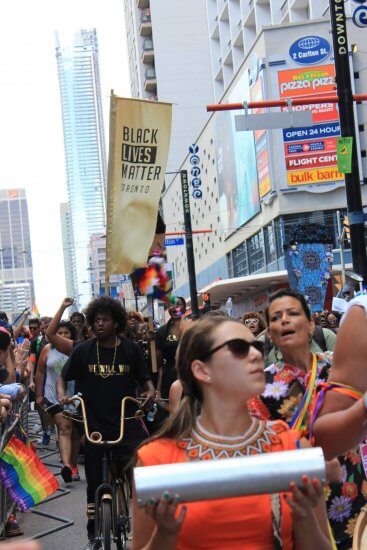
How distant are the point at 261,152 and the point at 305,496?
43.3 m

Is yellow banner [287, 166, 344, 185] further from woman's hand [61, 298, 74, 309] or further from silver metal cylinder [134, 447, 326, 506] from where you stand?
silver metal cylinder [134, 447, 326, 506]

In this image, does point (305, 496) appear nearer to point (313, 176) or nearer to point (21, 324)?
point (21, 324)

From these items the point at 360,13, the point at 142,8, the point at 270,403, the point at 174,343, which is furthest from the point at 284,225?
the point at 142,8

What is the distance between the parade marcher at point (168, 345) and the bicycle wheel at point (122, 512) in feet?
10.8

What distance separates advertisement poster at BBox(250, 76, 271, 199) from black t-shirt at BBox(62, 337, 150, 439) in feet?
122

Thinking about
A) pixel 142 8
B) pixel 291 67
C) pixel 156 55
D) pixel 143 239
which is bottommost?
pixel 143 239

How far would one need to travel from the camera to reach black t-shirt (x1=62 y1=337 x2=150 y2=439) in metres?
7.03

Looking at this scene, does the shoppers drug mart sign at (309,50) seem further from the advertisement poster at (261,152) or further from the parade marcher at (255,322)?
the parade marcher at (255,322)

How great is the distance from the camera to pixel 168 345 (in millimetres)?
10508

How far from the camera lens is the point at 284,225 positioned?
43.5m

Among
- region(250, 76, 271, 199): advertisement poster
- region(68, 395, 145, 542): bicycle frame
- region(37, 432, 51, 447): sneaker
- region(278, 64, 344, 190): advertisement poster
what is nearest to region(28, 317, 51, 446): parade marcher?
region(37, 432, 51, 447): sneaker

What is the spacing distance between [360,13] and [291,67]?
3123 centimetres

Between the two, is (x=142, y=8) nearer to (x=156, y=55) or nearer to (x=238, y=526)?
(x=156, y=55)

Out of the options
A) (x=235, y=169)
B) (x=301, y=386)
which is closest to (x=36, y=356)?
(x=301, y=386)
